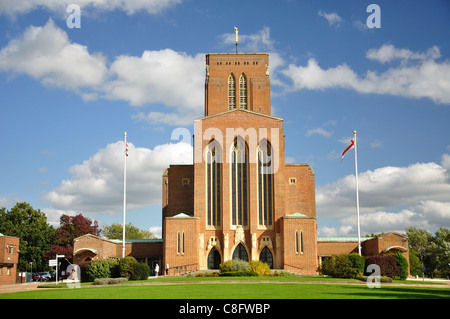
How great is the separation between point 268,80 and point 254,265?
2961 centimetres

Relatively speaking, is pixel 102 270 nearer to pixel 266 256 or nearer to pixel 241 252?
pixel 241 252

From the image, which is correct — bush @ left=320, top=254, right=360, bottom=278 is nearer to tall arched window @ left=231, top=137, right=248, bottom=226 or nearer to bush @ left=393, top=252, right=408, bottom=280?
bush @ left=393, top=252, right=408, bottom=280

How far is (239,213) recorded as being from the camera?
5159 centimetres

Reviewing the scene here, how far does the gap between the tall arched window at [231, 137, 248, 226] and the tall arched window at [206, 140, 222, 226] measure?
4.69ft

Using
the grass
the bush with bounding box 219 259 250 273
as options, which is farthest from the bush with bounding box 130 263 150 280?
the bush with bounding box 219 259 250 273

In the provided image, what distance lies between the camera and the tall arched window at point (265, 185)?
51.3 meters

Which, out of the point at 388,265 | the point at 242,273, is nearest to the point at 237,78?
the point at 242,273

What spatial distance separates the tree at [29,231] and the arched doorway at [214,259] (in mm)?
28645

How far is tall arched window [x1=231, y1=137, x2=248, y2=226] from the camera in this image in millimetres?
51531

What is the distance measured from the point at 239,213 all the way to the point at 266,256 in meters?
5.03
